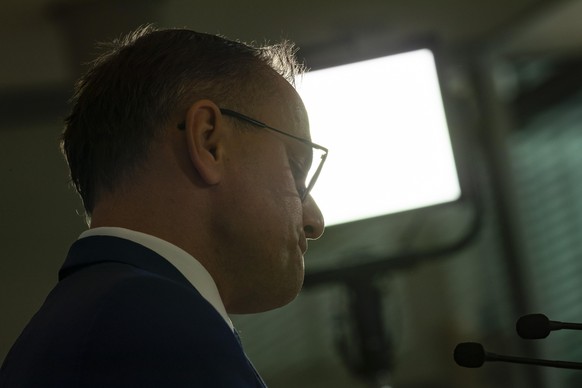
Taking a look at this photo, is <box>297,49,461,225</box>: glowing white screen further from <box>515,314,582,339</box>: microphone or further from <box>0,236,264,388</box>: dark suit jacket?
<box>0,236,264,388</box>: dark suit jacket

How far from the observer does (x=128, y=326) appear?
22.4 inches

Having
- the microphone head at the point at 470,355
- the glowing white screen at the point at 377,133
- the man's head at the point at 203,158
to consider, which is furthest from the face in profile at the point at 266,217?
the glowing white screen at the point at 377,133

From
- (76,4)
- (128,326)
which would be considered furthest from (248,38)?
(128,326)

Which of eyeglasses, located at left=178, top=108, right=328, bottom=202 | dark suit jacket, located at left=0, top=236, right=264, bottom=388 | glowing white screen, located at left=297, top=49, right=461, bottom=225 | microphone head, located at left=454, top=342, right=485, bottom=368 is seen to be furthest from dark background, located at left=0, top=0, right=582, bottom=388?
→ dark suit jacket, located at left=0, top=236, right=264, bottom=388

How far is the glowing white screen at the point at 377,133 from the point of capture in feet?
5.41

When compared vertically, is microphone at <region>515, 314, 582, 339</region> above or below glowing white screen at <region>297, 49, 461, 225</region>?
below

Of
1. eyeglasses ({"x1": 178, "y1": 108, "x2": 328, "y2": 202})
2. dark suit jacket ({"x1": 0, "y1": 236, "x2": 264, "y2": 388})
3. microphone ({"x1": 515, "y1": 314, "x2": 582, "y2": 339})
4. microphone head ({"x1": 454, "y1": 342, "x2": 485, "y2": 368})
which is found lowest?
microphone head ({"x1": 454, "y1": 342, "x2": 485, "y2": 368})

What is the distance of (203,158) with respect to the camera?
2.46 ft

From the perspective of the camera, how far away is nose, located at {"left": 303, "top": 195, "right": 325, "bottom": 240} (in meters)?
0.86

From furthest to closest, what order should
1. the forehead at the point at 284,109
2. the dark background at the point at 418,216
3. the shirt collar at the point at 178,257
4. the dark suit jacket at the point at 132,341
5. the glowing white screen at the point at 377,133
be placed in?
1. the dark background at the point at 418,216
2. the glowing white screen at the point at 377,133
3. the forehead at the point at 284,109
4. the shirt collar at the point at 178,257
5. the dark suit jacket at the point at 132,341

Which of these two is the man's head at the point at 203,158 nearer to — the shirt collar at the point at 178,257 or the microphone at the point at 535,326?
the shirt collar at the point at 178,257

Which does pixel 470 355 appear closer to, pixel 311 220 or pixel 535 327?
pixel 535 327

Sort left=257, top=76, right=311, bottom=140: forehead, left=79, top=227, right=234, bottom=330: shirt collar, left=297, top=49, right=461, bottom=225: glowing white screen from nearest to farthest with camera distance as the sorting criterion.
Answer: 1. left=79, top=227, right=234, bottom=330: shirt collar
2. left=257, top=76, right=311, bottom=140: forehead
3. left=297, top=49, right=461, bottom=225: glowing white screen

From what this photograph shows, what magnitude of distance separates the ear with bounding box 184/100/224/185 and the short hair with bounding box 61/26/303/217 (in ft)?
0.07
